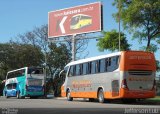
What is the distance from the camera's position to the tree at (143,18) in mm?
39281

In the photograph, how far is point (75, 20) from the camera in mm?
51562

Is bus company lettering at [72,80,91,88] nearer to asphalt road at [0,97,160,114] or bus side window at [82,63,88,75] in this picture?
bus side window at [82,63,88,75]

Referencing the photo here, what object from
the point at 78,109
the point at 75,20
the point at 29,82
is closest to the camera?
the point at 78,109

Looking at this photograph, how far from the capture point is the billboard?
48.9 meters

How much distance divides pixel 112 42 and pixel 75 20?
28.2ft

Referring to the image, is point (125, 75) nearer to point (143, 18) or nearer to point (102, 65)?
point (102, 65)

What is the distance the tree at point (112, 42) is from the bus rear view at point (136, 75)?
17528 millimetres

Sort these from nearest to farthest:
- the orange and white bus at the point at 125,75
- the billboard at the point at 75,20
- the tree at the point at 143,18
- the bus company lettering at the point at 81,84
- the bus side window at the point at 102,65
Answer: the orange and white bus at the point at 125,75
the bus side window at the point at 102,65
the bus company lettering at the point at 81,84
the tree at the point at 143,18
the billboard at the point at 75,20

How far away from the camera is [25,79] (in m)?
44.0

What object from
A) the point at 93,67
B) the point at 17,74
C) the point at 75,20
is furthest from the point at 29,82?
the point at 93,67

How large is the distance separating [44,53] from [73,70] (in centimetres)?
3883

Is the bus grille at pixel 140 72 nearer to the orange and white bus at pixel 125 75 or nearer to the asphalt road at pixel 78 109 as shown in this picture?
the orange and white bus at pixel 125 75

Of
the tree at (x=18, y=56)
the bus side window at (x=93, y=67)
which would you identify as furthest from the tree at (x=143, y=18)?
the tree at (x=18, y=56)

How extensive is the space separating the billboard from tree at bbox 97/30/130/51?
143 inches
